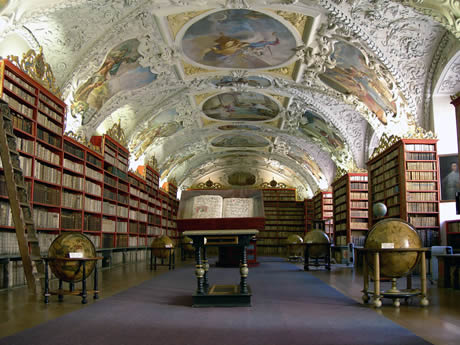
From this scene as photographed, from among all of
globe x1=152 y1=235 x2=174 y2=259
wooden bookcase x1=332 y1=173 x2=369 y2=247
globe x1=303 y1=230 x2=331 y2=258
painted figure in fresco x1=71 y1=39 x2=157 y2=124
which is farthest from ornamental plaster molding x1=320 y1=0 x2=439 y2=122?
globe x1=152 y1=235 x2=174 y2=259

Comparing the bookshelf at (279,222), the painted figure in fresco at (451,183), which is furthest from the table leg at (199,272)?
the bookshelf at (279,222)

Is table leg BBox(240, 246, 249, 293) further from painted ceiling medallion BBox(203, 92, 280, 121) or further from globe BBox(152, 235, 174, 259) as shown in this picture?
painted ceiling medallion BBox(203, 92, 280, 121)

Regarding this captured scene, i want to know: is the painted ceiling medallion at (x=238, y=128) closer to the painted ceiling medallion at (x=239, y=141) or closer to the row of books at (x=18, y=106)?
the painted ceiling medallion at (x=239, y=141)

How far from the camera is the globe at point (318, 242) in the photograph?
1491cm

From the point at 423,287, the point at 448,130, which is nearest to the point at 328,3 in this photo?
the point at 448,130

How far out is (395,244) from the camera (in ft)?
23.5

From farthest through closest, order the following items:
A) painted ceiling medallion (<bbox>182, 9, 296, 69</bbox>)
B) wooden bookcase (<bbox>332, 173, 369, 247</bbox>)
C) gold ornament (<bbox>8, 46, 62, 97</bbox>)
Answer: wooden bookcase (<bbox>332, 173, 369, 247</bbox>)
painted ceiling medallion (<bbox>182, 9, 296, 69</bbox>)
gold ornament (<bbox>8, 46, 62, 97</bbox>)

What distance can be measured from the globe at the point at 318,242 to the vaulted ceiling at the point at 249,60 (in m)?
4.16

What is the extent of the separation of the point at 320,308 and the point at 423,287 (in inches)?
69.3

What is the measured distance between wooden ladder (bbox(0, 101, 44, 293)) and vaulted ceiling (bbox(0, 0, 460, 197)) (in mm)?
2460

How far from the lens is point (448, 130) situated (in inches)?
527

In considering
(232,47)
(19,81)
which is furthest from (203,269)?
(232,47)

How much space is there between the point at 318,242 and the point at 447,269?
531 cm

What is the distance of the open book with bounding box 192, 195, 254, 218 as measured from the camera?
714 centimetres
